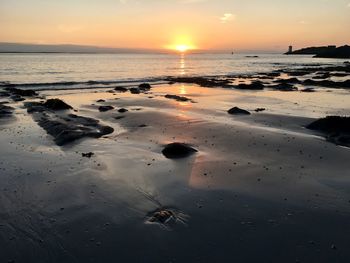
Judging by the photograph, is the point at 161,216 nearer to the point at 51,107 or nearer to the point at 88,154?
the point at 88,154

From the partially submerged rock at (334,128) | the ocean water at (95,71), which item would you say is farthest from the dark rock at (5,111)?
the ocean water at (95,71)

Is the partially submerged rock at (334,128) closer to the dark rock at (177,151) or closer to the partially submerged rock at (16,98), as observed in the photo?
the dark rock at (177,151)

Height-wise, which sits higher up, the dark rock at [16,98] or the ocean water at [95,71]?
the dark rock at [16,98]

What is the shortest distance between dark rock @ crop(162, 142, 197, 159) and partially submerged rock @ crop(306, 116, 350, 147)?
6.36m

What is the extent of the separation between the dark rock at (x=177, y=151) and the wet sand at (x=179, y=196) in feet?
1.06

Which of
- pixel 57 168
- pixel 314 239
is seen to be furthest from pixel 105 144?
pixel 314 239

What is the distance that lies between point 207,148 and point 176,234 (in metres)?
7.26

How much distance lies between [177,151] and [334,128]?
318 inches

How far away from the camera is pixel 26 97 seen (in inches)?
1316

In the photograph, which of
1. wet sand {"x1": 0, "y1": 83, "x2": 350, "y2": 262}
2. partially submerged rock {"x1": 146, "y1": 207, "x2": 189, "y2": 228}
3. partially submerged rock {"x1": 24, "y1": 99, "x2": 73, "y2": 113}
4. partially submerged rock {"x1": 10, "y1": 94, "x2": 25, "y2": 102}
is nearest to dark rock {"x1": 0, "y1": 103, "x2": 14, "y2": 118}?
partially submerged rock {"x1": 24, "y1": 99, "x2": 73, "y2": 113}

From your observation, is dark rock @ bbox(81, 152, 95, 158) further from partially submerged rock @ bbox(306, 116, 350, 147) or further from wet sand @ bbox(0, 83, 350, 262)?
partially submerged rock @ bbox(306, 116, 350, 147)

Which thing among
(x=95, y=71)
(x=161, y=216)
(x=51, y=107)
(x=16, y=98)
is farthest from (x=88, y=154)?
(x=95, y=71)

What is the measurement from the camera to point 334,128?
1742 cm

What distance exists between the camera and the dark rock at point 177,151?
542 inches
